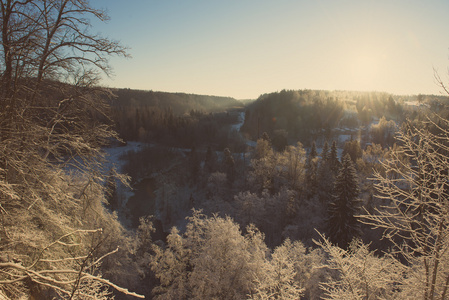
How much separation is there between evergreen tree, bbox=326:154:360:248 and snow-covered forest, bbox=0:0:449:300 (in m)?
0.14

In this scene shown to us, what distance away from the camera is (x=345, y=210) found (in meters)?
24.9

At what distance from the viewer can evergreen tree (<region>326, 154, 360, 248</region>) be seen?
24656mm

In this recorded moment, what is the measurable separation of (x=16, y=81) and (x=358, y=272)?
8.81m

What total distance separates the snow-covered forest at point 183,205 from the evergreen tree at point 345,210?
0.44ft

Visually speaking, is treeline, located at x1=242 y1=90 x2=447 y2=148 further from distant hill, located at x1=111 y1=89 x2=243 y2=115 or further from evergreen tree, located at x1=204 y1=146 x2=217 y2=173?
distant hill, located at x1=111 y1=89 x2=243 y2=115

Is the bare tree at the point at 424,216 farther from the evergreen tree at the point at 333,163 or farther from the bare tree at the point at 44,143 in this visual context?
the evergreen tree at the point at 333,163

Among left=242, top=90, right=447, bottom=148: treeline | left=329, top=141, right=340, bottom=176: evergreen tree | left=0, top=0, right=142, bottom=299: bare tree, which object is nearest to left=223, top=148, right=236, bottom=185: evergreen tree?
left=329, top=141, right=340, bottom=176: evergreen tree

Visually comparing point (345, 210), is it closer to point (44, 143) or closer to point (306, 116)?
point (44, 143)

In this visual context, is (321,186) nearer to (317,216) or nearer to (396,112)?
(317,216)

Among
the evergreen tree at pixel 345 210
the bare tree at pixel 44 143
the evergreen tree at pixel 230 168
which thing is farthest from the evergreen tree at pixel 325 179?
the bare tree at pixel 44 143

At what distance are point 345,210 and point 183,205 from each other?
3014cm

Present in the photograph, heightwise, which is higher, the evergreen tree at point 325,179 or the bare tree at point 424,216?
the bare tree at point 424,216

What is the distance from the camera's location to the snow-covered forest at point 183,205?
4.40 metres

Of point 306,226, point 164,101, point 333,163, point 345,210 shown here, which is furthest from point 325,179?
point 164,101
